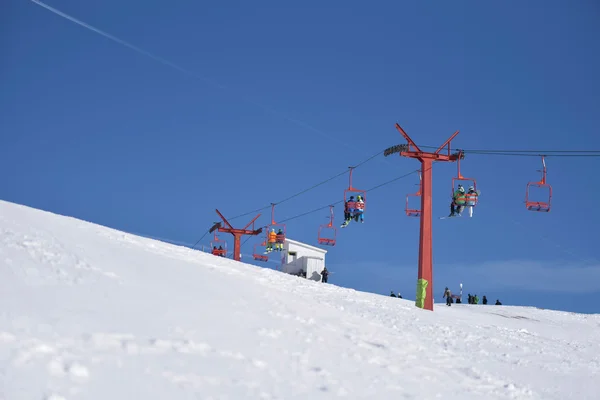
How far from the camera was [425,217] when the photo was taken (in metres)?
22.0

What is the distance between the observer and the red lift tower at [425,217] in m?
21.2

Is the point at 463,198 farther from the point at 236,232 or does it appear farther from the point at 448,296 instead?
the point at 236,232

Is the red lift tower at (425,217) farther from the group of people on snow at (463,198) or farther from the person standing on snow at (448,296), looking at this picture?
the person standing on snow at (448,296)

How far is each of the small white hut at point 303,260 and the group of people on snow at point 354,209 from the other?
58.0 ft

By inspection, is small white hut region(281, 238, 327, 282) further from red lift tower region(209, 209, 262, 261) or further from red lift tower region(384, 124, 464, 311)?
red lift tower region(384, 124, 464, 311)

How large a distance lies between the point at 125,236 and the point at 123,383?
9.19m

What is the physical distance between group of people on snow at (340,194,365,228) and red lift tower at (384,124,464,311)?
3641 mm

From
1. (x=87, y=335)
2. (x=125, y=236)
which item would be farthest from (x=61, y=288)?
(x=125, y=236)

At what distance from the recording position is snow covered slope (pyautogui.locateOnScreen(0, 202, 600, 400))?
580 cm

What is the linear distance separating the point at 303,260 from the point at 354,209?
19.4 meters

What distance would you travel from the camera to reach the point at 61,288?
757 centimetres

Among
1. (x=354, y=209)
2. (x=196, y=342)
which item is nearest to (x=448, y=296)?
(x=354, y=209)

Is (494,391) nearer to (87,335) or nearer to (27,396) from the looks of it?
(87,335)

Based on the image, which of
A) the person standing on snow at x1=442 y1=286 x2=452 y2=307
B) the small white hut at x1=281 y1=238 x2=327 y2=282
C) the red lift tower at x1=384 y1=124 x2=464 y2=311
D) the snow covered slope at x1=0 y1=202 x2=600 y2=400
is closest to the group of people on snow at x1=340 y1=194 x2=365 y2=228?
the red lift tower at x1=384 y1=124 x2=464 y2=311
